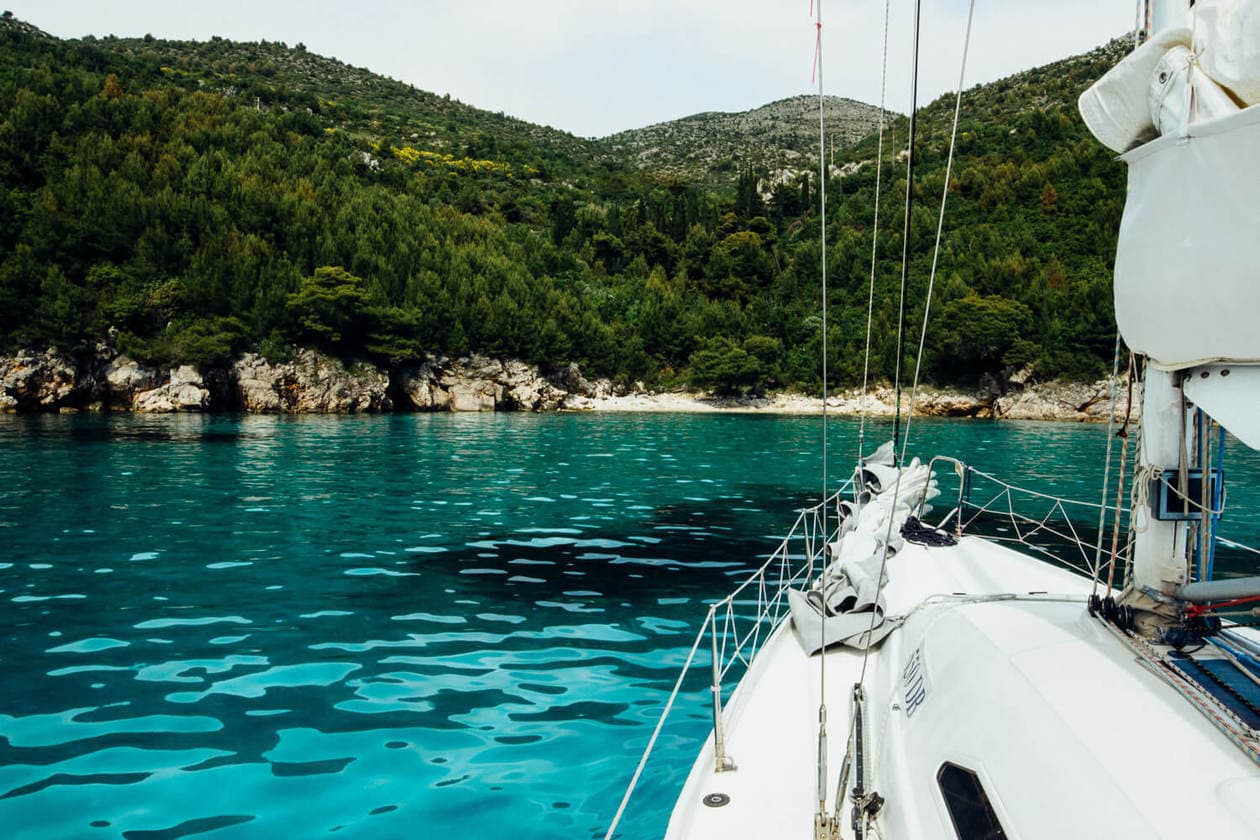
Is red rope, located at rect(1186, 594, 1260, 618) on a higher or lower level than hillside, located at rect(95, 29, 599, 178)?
lower

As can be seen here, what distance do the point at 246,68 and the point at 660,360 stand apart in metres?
119

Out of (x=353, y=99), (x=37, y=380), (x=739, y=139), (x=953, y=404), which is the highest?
(x=353, y=99)

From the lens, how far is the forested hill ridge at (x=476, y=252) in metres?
58.7

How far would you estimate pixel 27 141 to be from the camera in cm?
6600

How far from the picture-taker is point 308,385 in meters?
58.8

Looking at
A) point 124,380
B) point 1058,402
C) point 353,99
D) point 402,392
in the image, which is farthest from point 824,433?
point 353,99

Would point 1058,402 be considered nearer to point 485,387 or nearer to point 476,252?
point 485,387

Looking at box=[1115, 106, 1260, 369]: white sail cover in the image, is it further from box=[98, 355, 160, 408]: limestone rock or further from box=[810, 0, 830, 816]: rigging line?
box=[98, 355, 160, 408]: limestone rock

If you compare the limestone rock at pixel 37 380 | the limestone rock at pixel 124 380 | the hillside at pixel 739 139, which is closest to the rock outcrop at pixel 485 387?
the limestone rock at pixel 124 380

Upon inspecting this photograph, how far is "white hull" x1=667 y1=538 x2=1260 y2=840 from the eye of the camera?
2.25 meters

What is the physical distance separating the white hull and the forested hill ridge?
4532cm

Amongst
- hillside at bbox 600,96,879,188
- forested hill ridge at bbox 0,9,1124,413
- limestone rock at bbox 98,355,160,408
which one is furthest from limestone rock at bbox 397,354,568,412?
hillside at bbox 600,96,879,188

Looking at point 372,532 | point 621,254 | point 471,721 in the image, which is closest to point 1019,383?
point 621,254

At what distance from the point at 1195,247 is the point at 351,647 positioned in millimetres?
7202
